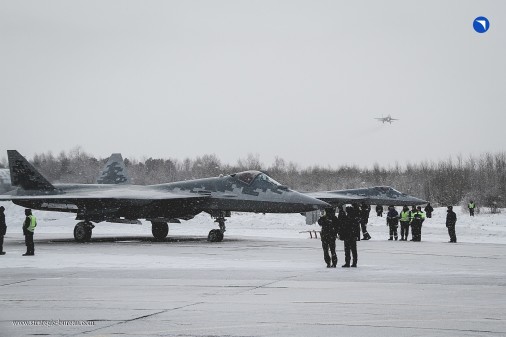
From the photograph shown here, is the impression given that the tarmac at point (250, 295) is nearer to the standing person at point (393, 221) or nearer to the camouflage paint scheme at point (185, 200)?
the camouflage paint scheme at point (185, 200)

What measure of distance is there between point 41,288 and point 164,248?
451 inches

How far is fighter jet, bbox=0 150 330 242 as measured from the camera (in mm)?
27359

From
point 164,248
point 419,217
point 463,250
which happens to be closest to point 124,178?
point 164,248

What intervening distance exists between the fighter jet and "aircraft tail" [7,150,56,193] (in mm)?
107

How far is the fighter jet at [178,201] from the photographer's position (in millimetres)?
27359

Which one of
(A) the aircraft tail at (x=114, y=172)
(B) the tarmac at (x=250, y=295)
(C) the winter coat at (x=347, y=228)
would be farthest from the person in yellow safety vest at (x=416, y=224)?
(A) the aircraft tail at (x=114, y=172)

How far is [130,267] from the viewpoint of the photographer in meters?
16.8

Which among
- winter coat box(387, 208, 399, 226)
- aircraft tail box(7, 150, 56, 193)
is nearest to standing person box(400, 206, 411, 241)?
winter coat box(387, 208, 399, 226)

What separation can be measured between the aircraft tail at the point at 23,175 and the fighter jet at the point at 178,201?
11cm

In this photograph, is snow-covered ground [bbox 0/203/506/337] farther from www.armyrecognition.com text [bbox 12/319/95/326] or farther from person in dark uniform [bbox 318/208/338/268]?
person in dark uniform [bbox 318/208/338/268]

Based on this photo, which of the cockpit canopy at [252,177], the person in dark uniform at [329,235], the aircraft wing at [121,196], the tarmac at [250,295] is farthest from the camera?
the cockpit canopy at [252,177]

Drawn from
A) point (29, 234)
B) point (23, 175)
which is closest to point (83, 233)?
point (23, 175)

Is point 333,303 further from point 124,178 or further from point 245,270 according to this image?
point 124,178

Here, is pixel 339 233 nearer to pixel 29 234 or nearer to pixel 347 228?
pixel 347 228
